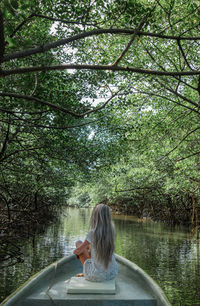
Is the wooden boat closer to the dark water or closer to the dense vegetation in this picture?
the dark water

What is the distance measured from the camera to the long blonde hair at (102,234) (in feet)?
14.0

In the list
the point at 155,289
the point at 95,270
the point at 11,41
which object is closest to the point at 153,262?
the point at 155,289

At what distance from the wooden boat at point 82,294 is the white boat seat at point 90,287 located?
1.7 inches

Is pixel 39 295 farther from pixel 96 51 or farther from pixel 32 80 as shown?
pixel 96 51

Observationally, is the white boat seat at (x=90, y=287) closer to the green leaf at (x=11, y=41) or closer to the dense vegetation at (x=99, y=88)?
the dense vegetation at (x=99, y=88)

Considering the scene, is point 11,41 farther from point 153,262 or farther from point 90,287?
point 153,262

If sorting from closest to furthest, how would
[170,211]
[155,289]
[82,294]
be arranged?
1. [82,294]
2. [155,289]
3. [170,211]

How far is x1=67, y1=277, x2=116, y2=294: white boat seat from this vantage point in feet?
12.7

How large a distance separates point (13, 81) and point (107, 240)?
3441 millimetres

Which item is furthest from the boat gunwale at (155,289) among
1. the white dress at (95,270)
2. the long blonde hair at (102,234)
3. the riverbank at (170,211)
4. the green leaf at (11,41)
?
the riverbank at (170,211)

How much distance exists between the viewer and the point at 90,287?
3947 millimetres

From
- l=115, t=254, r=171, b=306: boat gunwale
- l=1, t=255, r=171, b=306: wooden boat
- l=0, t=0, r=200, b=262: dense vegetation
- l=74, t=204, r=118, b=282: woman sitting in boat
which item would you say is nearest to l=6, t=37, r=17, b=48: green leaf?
l=0, t=0, r=200, b=262: dense vegetation

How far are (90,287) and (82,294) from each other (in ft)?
0.44

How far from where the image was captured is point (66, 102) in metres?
6.84
